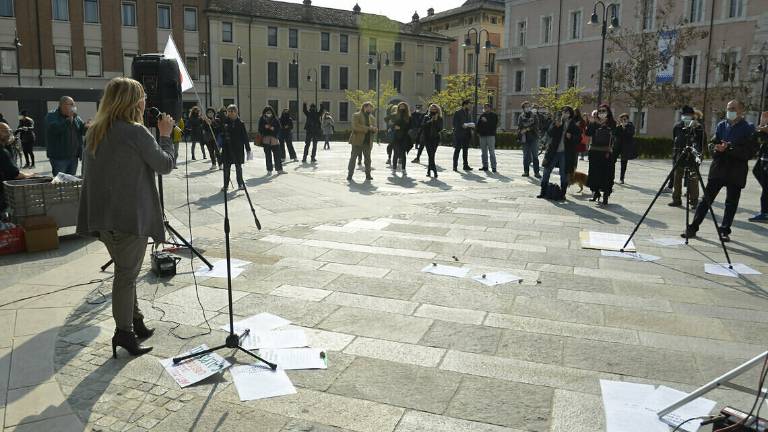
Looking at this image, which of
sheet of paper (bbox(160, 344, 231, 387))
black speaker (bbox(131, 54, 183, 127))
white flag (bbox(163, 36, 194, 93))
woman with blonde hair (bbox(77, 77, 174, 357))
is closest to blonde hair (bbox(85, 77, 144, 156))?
woman with blonde hair (bbox(77, 77, 174, 357))

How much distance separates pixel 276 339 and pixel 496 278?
2.66 meters

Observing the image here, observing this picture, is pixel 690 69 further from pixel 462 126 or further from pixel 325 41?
pixel 325 41

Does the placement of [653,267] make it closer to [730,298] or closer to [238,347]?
[730,298]

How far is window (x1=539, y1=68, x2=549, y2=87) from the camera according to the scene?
51228 millimetres

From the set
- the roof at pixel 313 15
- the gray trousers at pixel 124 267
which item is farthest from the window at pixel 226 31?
the gray trousers at pixel 124 267

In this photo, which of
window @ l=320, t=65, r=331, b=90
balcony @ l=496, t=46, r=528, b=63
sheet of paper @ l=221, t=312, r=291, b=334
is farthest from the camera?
window @ l=320, t=65, r=331, b=90

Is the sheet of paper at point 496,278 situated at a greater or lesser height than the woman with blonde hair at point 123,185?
lesser

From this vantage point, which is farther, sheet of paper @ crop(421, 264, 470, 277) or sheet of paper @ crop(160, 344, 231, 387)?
sheet of paper @ crop(421, 264, 470, 277)

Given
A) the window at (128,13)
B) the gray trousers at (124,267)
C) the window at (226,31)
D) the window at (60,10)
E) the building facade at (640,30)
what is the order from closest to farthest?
the gray trousers at (124,267) < the building facade at (640,30) < the window at (60,10) < the window at (128,13) < the window at (226,31)

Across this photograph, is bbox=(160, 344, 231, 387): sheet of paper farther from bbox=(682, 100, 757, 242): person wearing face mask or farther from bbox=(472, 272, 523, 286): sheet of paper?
bbox=(682, 100, 757, 242): person wearing face mask

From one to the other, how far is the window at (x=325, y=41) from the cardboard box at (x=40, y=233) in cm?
5464

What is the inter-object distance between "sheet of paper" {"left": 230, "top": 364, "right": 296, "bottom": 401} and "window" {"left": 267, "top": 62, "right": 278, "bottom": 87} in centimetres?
5548

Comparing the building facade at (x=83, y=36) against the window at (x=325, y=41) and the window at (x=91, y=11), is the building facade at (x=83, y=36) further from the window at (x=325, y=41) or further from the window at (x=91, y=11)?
the window at (x=325, y=41)

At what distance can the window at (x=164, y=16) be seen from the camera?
161 ft
